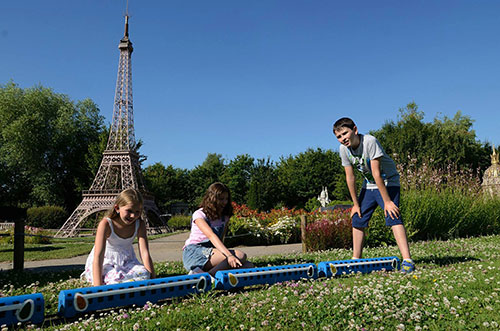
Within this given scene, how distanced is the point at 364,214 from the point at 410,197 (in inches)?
233

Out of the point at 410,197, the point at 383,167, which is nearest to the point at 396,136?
the point at 410,197

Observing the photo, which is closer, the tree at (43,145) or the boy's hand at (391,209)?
the boy's hand at (391,209)

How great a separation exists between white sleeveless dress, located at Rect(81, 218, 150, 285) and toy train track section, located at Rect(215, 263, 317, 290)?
3.20 feet

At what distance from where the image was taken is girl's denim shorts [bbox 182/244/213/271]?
4.29 meters

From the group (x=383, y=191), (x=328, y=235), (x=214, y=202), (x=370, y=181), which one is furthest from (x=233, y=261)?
(x=328, y=235)

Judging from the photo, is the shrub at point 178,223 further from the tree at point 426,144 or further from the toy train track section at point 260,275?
the toy train track section at point 260,275

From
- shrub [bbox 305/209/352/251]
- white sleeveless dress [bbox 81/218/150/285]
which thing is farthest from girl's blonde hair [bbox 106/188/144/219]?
shrub [bbox 305/209/352/251]

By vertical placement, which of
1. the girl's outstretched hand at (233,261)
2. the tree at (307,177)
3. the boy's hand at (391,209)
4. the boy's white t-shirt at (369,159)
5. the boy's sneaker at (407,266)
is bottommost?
the boy's sneaker at (407,266)

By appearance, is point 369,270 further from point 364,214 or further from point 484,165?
point 484,165

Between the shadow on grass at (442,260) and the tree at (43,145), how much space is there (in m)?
40.2

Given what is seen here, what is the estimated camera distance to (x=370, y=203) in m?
5.11

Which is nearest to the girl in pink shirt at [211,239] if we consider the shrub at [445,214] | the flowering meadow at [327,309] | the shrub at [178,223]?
the flowering meadow at [327,309]

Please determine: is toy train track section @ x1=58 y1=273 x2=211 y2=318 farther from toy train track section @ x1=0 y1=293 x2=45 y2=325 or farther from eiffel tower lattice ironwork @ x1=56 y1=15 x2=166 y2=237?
eiffel tower lattice ironwork @ x1=56 y1=15 x2=166 y2=237

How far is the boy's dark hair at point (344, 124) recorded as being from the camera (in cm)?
495
